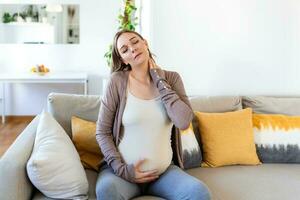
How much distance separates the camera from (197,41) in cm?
272

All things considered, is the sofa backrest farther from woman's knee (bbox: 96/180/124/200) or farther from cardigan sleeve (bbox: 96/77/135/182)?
woman's knee (bbox: 96/180/124/200)

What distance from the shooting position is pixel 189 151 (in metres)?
2.14

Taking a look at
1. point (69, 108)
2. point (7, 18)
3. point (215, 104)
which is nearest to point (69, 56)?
point (7, 18)

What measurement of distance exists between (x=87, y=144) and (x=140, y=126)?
0.44 metres

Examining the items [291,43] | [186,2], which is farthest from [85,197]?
[291,43]

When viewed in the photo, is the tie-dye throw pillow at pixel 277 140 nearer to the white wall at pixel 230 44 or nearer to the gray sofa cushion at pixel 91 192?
the white wall at pixel 230 44

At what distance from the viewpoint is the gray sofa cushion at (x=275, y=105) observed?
7.97 ft

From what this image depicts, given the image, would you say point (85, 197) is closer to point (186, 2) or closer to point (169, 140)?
point (169, 140)

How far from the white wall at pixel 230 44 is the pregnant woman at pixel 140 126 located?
910 millimetres

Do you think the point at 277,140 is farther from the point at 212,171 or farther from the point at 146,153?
the point at 146,153

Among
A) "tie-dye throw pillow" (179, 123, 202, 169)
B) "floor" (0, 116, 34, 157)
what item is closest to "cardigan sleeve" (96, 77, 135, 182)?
"tie-dye throw pillow" (179, 123, 202, 169)

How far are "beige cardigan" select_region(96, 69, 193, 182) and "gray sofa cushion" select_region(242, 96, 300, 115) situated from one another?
2.58 ft

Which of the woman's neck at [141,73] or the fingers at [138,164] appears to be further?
the woman's neck at [141,73]

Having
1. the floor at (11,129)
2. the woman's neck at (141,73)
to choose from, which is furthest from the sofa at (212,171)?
the floor at (11,129)
